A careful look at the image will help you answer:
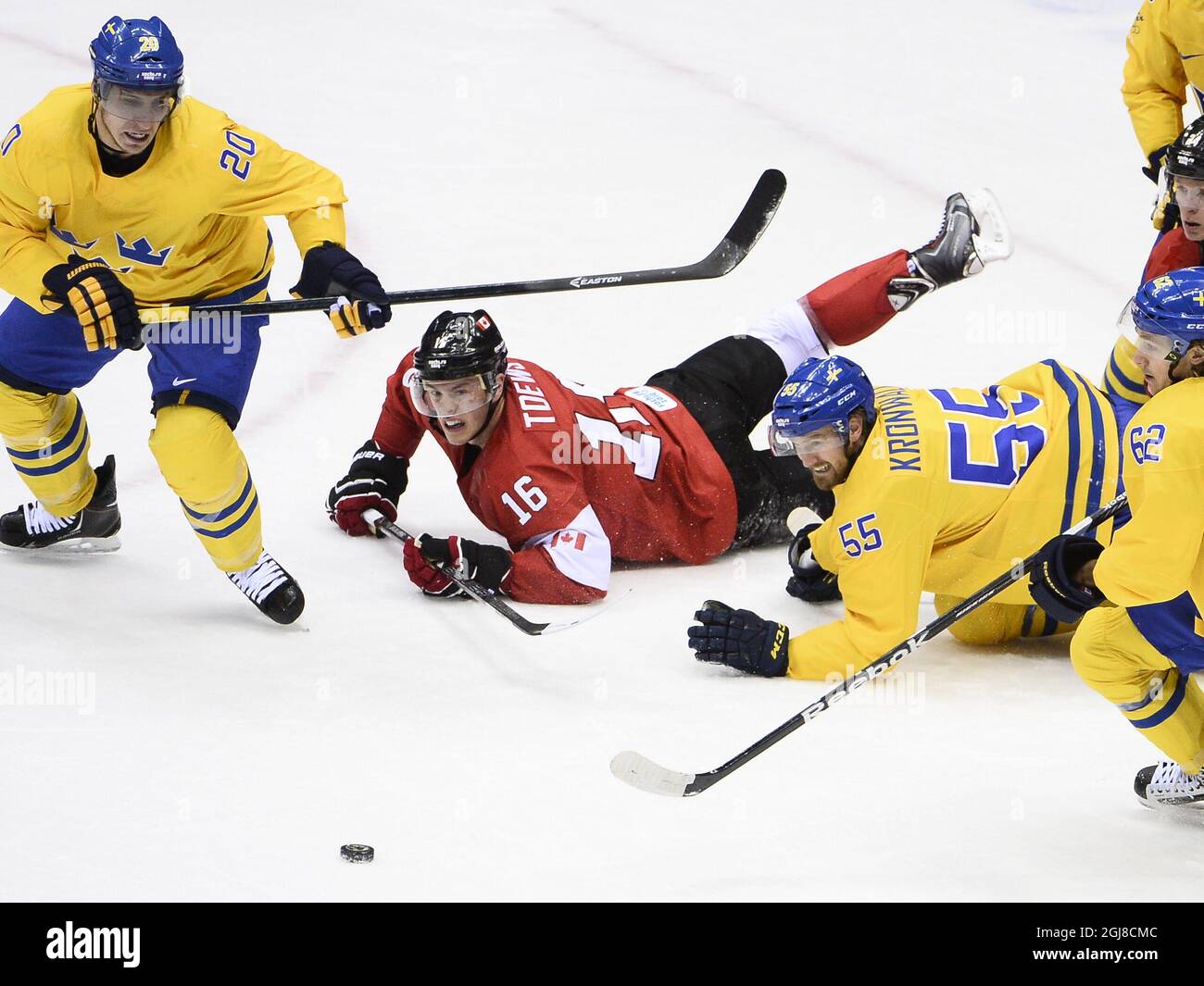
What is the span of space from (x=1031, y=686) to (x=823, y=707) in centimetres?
68

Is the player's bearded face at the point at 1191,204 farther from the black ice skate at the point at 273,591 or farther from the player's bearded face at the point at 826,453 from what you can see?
the black ice skate at the point at 273,591

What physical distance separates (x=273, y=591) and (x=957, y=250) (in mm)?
2056

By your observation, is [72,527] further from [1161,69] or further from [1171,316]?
[1161,69]

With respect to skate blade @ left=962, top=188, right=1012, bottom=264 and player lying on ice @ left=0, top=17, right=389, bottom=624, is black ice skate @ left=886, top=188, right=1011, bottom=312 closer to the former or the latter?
skate blade @ left=962, top=188, right=1012, bottom=264

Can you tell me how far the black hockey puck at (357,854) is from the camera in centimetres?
273

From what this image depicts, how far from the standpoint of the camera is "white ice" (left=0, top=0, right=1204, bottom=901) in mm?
2836

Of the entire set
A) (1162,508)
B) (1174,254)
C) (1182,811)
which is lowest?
(1182,811)

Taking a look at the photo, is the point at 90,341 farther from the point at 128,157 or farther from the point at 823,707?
the point at 823,707

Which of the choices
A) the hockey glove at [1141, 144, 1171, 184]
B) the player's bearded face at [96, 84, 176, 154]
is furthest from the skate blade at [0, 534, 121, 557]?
the hockey glove at [1141, 144, 1171, 184]

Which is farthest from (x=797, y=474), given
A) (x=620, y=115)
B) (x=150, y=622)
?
(x=620, y=115)

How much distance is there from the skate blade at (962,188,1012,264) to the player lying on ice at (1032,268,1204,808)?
5.71 feet

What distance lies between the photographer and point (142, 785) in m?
2.99

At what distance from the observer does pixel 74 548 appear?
168 inches

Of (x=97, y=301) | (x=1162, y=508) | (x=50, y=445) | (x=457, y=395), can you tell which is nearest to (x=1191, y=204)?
(x=1162, y=508)
